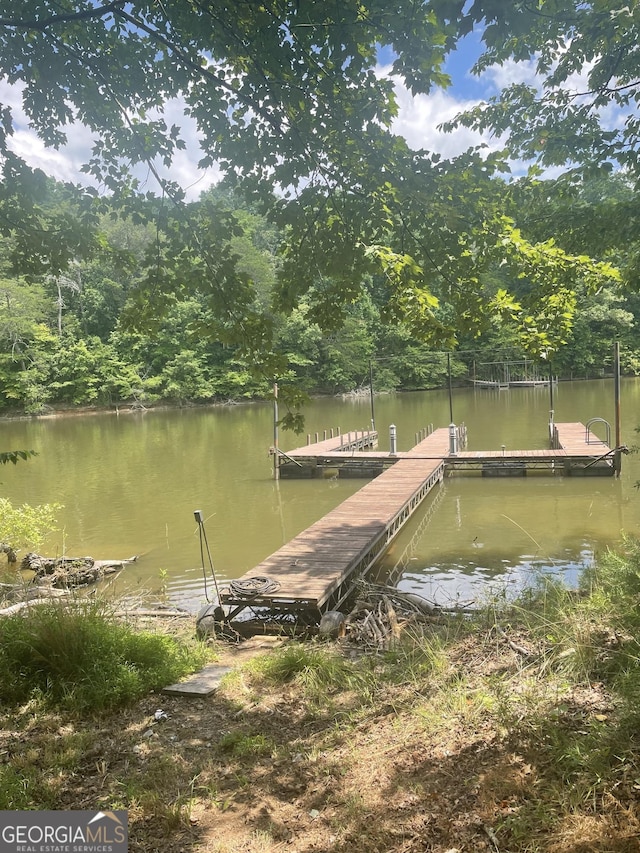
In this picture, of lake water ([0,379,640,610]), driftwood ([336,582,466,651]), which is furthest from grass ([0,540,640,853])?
lake water ([0,379,640,610])

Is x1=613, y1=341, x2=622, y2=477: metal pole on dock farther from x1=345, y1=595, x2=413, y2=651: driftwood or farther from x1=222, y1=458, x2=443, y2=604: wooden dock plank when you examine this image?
x1=345, y1=595, x2=413, y2=651: driftwood

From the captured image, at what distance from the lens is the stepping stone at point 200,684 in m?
4.24

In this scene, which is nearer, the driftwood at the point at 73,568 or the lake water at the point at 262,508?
the driftwood at the point at 73,568

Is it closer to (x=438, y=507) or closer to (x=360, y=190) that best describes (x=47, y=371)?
(x=438, y=507)

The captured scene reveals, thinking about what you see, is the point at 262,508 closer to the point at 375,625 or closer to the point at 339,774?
the point at 375,625

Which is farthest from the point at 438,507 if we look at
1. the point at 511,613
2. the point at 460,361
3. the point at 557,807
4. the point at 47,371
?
the point at 460,361

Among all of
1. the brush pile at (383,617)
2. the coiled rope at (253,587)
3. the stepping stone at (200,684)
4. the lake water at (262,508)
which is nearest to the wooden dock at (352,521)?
the coiled rope at (253,587)

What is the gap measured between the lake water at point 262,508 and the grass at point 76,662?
357cm

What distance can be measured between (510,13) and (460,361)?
5192 cm

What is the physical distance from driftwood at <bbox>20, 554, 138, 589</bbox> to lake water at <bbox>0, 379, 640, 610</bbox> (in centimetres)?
31

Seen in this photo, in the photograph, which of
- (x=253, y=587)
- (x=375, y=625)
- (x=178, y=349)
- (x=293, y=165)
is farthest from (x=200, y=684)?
(x=178, y=349)

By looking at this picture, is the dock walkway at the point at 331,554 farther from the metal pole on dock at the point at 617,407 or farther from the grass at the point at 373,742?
the metal pole on dock at the point at 617,407

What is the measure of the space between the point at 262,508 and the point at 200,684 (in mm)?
9703

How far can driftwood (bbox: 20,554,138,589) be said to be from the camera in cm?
888
